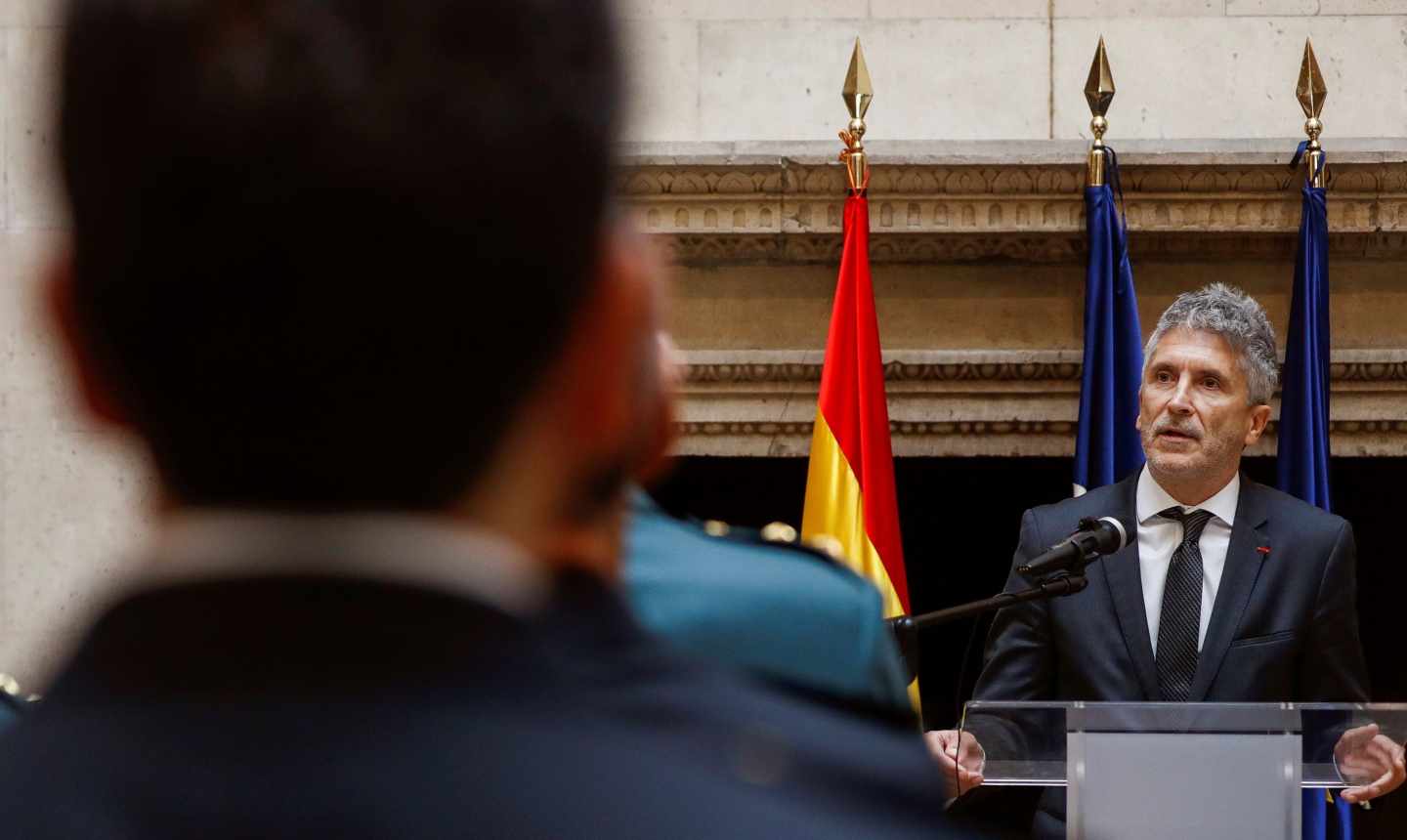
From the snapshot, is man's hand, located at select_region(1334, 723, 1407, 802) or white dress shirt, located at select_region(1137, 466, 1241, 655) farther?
white dress shirt, located at select_region(1137, 466, 1241, 655)

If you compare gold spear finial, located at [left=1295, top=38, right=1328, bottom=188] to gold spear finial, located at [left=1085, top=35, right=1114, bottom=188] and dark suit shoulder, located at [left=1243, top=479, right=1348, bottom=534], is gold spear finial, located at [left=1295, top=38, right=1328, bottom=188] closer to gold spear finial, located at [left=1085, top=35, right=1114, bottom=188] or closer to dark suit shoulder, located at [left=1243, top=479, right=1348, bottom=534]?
gold spear finial, located at [left=1085, top=35, right=1114, bottom=188]

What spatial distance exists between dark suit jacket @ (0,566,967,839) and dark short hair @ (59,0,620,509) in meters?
0.04

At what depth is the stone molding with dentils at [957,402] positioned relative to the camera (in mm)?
5359

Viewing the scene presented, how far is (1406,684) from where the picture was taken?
5.93 meters

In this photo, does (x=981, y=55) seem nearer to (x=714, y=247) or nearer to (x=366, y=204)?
(x=714, y=247)

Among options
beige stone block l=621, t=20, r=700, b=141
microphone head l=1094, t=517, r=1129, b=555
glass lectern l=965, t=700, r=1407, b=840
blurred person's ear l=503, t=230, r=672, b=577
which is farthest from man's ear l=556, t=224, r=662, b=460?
beige stone block l=621, t=20, r=700, b=141

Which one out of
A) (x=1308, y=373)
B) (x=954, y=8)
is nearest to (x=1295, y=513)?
(x=1308, y=373)

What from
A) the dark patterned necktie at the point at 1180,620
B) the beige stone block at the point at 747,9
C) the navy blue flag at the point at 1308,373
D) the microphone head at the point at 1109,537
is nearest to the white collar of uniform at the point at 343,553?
the microphone head at the point at 1109,537

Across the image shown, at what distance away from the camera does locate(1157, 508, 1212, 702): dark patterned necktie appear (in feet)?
12.5

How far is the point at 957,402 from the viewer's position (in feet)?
18.0

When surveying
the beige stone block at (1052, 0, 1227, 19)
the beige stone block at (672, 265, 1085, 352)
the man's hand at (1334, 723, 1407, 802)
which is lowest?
the man's hand at (1334, 723, 1407, 802)

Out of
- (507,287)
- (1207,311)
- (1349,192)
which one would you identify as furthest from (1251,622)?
(507,287)

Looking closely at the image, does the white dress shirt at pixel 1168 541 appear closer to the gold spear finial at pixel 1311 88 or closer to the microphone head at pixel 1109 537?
the microphone head at pixel 1109 537

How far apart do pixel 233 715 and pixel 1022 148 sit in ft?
16.6
